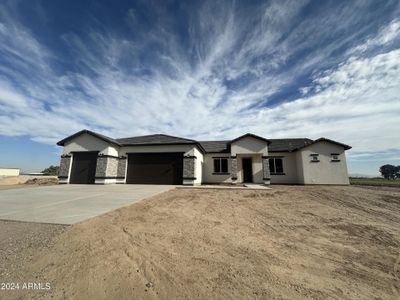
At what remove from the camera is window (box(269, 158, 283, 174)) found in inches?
739

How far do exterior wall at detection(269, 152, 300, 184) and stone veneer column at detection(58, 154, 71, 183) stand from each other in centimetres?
1988

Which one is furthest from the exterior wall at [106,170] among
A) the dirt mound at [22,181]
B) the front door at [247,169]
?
the front door at [247,169]

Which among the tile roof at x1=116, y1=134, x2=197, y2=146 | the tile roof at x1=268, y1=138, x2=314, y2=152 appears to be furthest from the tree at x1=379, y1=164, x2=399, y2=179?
the tile roof at x1=116, y1=134, x2=197, y2=146

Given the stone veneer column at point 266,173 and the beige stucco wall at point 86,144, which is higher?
the beige stucco wall at point 86,144

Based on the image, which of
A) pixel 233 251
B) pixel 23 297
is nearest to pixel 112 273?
pixel 23 297

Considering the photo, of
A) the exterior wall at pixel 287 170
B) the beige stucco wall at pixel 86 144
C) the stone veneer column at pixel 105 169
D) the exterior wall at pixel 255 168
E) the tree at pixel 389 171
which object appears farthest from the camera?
the tree at pixel 389 171

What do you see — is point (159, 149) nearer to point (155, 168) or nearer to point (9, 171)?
point (155, 168)

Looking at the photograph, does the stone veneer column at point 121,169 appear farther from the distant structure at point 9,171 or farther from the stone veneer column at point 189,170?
the distant structure at point 9,171

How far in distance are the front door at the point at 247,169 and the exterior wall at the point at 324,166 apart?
15.8ft

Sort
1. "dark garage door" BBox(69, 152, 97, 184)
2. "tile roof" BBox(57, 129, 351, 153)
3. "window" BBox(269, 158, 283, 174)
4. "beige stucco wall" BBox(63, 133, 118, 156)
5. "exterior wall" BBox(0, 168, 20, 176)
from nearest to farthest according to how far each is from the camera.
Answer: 1. "dark garage door" BBox(69, 152, 97, 184)
2. "beige stucco wall" BBox(63, 133, 118, 156)
3. "tile roof" BBox(57, 129, 351, 153)
4. "window" BBox(269, 158, 283, 174)
5. "exterior wall" BBox(0, 168, 20, 176)

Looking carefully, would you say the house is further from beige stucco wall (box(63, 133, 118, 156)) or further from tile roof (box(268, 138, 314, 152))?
tile roof (box(268, 138, 314, 152))

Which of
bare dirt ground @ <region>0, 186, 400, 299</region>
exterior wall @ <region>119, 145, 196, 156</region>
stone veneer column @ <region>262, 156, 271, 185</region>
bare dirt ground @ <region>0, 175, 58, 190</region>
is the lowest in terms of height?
bare dirt ground @ <region>0, 186, 400, 299</region>

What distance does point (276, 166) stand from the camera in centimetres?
1891

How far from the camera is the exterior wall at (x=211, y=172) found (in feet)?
61.6
